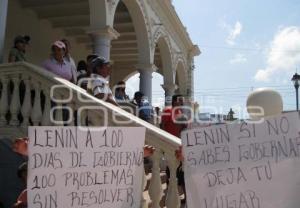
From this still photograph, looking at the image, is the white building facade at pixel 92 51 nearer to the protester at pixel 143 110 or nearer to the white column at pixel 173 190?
the white column at pixel 173 190

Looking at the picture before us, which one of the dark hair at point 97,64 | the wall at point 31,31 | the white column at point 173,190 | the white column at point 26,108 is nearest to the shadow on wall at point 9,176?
the white column at point 26,108

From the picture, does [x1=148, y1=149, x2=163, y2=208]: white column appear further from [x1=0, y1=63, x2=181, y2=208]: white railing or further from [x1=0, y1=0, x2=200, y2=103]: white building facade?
[x1=0, y1=0, x2=200, y2=103]: white building facade

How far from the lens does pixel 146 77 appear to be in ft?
42.7

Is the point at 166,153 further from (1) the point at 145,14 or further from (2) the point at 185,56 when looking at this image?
(2) the point at 185,56

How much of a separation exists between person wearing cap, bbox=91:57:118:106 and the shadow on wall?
112 centimetres

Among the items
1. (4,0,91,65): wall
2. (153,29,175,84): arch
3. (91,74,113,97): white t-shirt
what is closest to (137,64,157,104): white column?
(153,29,175,84): arch

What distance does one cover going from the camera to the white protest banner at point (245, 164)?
9.41 feet

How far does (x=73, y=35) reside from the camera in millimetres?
15453

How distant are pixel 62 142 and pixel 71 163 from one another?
15 centimetres

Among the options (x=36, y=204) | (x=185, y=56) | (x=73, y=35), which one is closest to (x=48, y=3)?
(x=73, y=35)

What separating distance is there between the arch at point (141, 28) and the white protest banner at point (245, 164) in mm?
8897

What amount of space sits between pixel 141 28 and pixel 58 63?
7171 mm

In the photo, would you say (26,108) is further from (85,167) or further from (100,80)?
(85,167)

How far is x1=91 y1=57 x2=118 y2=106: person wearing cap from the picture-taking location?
17.1ft
